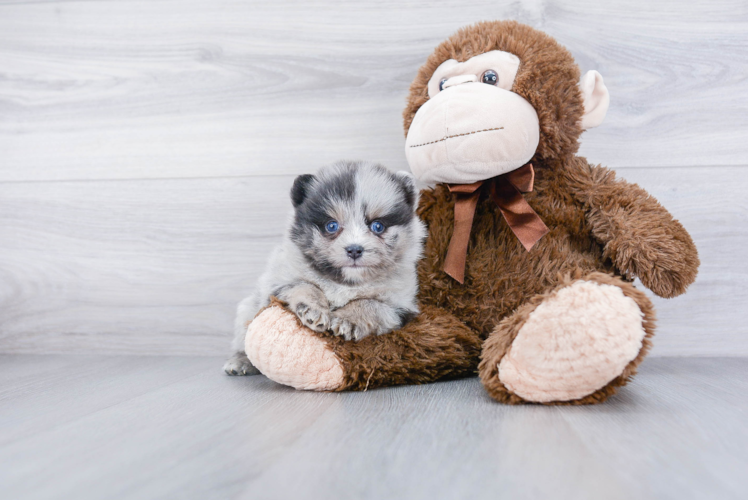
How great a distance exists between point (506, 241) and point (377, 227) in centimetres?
31

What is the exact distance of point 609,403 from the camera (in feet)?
3.34

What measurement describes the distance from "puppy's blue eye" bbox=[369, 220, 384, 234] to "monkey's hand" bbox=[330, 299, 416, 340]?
0.16 m

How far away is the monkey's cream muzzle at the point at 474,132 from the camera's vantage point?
44.4 inches

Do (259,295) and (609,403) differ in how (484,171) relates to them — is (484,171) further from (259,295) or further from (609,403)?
(259,295)

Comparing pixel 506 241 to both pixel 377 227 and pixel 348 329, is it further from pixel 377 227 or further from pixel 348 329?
pixel 348 329

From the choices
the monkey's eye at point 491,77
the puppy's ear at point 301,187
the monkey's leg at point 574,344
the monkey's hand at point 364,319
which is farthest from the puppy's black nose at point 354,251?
the monkey's eye at point 491,77

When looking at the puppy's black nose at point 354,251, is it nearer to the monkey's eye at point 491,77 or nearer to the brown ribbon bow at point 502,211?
the brown ribbon bow at point 502,211

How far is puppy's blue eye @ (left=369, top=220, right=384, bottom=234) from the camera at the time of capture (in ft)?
3.99

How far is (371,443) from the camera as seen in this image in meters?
0.83

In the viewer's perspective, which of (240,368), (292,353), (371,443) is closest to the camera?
(371,443)

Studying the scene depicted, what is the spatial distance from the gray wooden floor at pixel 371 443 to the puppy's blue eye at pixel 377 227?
0.35 metres

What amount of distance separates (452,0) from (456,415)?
124cm

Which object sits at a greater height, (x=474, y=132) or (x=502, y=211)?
(x=474, y=132)

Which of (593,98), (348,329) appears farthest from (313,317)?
(593,98)
